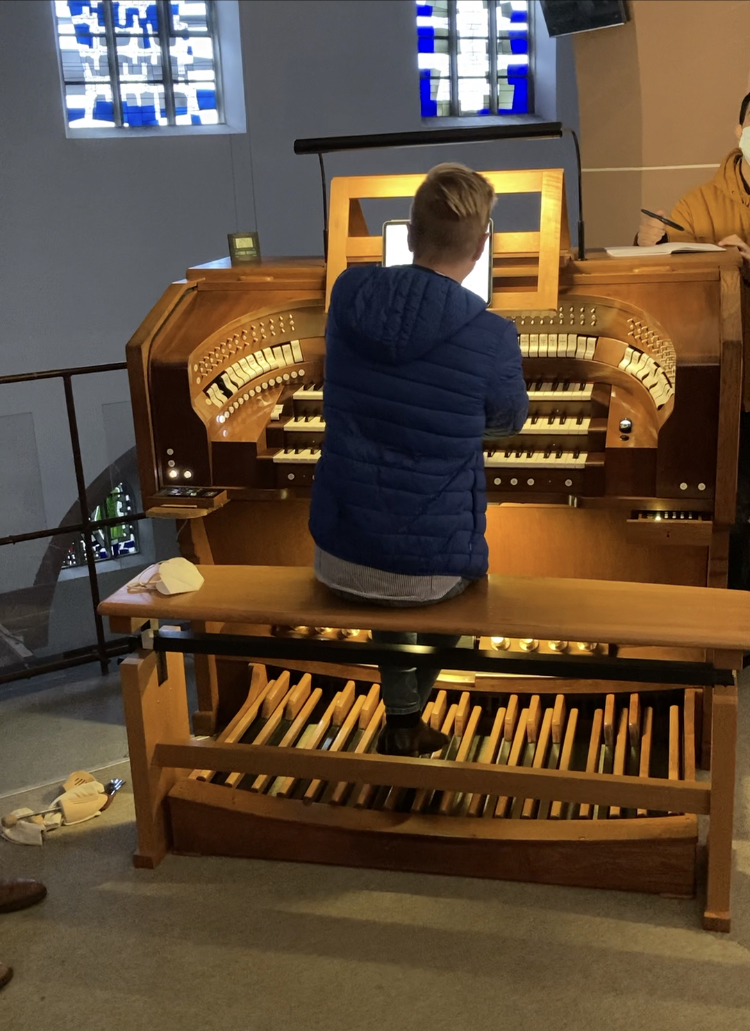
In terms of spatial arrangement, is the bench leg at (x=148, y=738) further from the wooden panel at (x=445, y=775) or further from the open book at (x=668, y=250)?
the open book at (x=668, y=250)

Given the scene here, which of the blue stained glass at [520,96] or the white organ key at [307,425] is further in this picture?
the blue stained glass at [520,96]

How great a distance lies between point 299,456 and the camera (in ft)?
9.62

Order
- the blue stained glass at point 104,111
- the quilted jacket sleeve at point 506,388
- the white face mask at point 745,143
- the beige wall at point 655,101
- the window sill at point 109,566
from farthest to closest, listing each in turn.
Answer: the blue stained glass at point 104,111 < the window sill at point 109,566 < the beige wall at point 655,101 < the white face mask at point 745,143 < the quilted jacket sleeve at point 506,388

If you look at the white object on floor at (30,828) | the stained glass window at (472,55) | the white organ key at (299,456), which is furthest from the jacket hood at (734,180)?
the stained glass window at (472,55)

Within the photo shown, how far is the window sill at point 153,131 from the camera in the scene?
921 centimetres

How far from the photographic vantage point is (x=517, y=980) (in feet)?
7.25

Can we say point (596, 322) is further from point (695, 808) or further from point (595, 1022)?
point (595, 1022)

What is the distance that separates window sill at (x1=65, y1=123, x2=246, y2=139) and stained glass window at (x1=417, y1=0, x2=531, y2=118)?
6.14 ft

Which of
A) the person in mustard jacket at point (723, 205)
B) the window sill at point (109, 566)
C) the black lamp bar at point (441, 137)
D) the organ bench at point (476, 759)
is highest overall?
the black lamp bar at point (441, 137)

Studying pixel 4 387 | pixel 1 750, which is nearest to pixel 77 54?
pixel 4 387

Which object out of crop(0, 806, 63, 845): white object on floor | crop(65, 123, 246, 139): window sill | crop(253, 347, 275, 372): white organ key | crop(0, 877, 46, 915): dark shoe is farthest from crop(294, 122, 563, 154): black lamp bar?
crop(65, 123, 246, 139): window sill

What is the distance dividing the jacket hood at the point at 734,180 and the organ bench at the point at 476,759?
1604 millimetres

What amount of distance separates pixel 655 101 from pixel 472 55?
20.2 feet

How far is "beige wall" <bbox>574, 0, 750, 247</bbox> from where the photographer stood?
4406 mm
